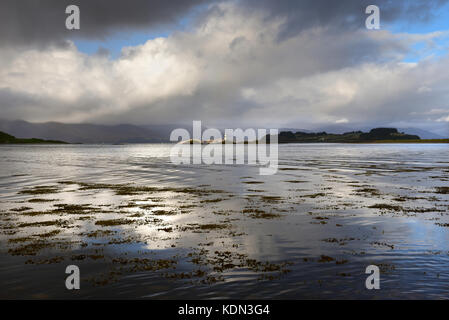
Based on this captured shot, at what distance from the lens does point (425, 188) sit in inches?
1699

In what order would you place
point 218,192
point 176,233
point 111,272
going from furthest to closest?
point 218,192, point 176,233, point 111,272

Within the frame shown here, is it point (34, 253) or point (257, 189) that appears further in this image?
point (257, 189)

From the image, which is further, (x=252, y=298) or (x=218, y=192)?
(x=218, y=192)

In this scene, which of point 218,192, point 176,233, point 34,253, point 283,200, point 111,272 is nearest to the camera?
point 111,272

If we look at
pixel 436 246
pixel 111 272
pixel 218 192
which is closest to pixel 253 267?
pixel 111 272

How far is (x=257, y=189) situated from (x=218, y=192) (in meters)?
5.63

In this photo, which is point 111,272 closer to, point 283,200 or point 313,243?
point 313,243

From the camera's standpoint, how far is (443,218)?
2578cm

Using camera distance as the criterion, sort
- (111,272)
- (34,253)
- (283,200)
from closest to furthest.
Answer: (111,272) < (34,253) < (283,200)

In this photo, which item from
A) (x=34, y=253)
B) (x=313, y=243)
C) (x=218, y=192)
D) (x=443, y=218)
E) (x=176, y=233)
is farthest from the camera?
(x=218, y=192)

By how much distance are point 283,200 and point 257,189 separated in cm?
893

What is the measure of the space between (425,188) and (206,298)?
41236 millimetres

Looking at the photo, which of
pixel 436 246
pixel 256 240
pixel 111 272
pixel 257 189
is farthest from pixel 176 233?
pixel 257 189

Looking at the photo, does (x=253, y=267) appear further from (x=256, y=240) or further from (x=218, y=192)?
(x=218, y=192)
